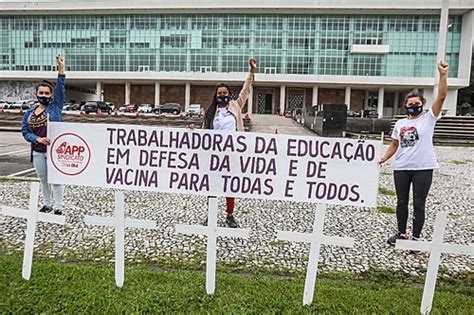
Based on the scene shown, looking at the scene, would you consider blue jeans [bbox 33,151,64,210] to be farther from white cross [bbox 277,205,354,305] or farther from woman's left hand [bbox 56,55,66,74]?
white cross [bbox 277,205,354,305]

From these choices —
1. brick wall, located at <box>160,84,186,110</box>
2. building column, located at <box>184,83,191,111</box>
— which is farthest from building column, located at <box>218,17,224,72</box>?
brick wall, located at <box>160,84,186,110</box>

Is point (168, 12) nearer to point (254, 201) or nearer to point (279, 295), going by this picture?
point (254, 201)

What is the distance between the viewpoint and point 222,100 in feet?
15.4

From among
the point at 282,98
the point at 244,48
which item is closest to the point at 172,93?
the point at 244,48

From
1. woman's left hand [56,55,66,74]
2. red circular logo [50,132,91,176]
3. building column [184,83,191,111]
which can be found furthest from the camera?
building column [184,83,191,111]

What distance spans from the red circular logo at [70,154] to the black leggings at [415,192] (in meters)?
3.57

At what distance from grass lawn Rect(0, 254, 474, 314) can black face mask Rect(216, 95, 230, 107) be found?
2.08 m

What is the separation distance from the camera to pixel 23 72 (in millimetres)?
60281

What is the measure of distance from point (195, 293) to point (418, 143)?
9.48 ft

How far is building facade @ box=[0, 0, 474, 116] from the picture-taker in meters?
54.5

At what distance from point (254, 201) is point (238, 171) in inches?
131

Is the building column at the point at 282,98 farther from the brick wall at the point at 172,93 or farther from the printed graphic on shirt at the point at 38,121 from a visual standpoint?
the printed graphic on shirt at the point at 38,121

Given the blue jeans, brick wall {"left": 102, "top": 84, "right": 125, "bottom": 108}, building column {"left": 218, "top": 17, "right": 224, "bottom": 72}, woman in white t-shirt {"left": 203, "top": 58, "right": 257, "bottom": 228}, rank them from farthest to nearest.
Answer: brick wall {"left": 102, "top": 84, "right": 125, "bottom": 108}, building column {"left": 218, "top": 17, "right": 224, "bottom": 72}, the blue jeans, woman in white t-shirt {"left": 203, "top": 58, "right": 257, "bottom": 228}

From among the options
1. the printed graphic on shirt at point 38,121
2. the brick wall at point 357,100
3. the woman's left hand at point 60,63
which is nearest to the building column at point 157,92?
the brick wall at point 357,100
